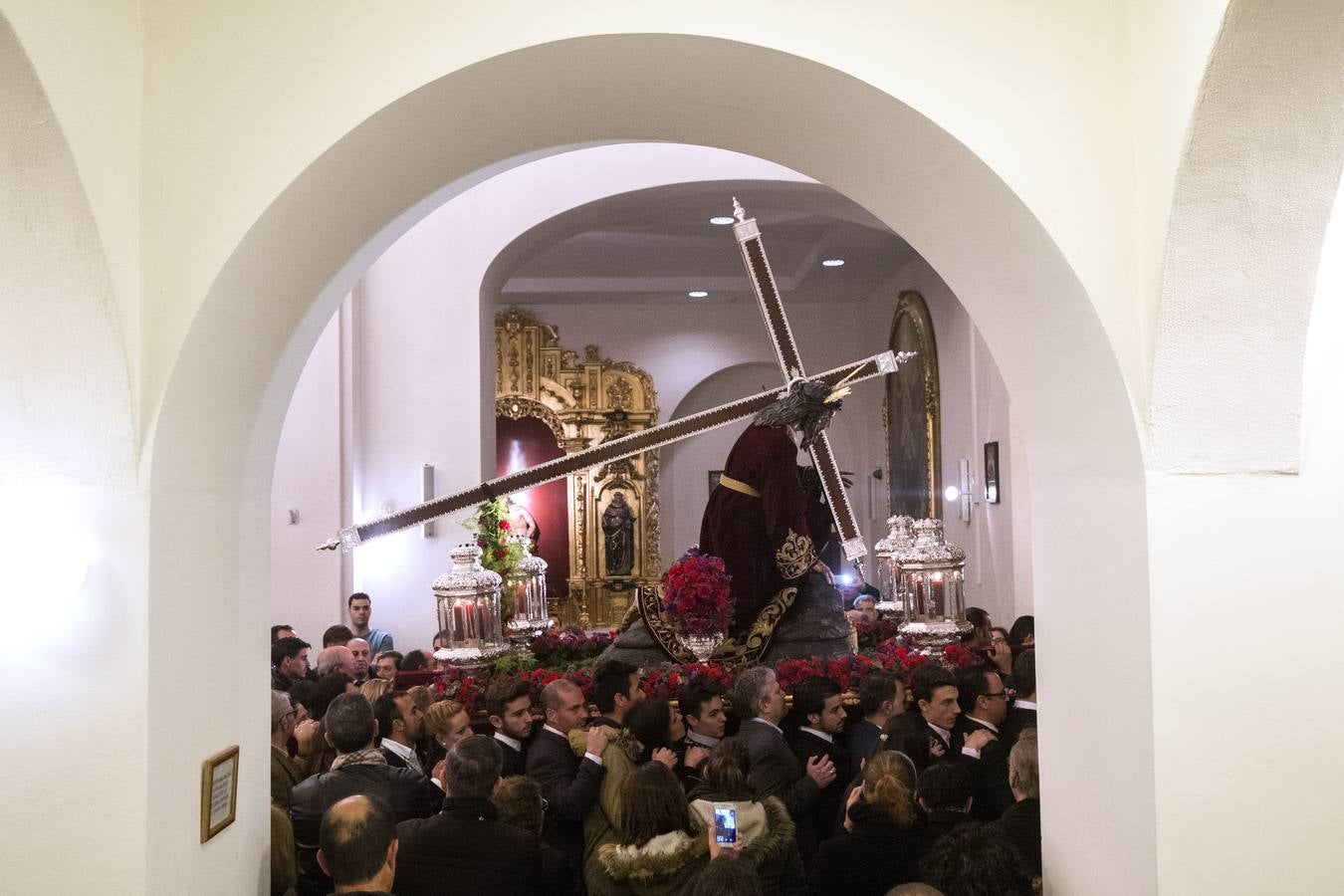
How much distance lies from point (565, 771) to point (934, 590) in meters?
3.52

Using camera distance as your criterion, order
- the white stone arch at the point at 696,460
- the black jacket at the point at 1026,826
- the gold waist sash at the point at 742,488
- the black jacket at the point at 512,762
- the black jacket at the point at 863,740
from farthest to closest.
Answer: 1. the white stone arch at the point at 696,460
2. the gold waist sash at the point at 742,488
3. the black jacket at the point at 863,740
4. the black jacket at the point at 512,762
5. the black jacket at the point at 1026,826

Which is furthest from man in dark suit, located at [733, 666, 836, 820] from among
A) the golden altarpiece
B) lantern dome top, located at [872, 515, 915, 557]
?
the golden altarpiece

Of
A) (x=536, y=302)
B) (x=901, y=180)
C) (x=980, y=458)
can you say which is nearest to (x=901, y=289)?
(x=980, y=458)

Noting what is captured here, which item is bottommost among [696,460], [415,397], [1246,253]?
[1246,253]

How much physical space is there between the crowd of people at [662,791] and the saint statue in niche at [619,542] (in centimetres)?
981

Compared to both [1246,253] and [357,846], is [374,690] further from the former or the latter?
[1246,253]

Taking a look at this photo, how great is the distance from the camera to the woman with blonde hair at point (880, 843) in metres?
4.12

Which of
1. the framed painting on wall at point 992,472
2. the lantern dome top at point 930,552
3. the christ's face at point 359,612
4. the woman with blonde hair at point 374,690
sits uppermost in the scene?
the framed painting on wall at point 992,472

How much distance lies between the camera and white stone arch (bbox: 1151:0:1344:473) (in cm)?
273

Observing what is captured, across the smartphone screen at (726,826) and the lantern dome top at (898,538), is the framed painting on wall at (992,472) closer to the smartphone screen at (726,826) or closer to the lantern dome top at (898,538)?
the lantern dome top at (898,538)

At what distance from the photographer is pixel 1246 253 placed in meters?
3.04

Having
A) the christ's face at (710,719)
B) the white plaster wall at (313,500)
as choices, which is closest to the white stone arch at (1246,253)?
the christ's face at (710,719)

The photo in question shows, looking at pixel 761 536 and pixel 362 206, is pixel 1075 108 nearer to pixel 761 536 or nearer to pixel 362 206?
pixel 362 206

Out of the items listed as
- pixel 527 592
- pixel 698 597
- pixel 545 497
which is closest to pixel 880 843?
pixel 698 597
